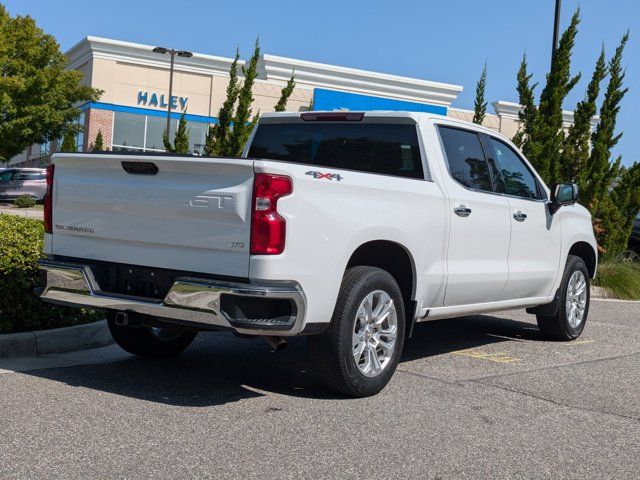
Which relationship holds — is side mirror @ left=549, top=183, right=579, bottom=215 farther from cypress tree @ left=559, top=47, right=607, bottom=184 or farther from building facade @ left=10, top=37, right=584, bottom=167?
building facade @ left=10, top=37, right=584, bottom=167

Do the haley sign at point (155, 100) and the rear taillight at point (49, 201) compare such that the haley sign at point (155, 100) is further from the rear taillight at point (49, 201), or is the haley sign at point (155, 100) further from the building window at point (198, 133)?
the rear taillight at point (49, 201)

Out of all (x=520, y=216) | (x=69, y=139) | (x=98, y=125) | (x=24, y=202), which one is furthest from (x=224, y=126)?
(x=98, y=125)

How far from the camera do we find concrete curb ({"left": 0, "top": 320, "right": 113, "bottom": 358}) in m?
6.35

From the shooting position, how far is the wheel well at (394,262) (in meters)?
5.95

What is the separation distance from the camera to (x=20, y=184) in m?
35.8

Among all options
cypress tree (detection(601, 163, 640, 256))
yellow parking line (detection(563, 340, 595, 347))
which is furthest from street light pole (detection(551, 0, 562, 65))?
yellow parking line (detection(563, 340, 595, 347))

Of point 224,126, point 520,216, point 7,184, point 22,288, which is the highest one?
point 224,126

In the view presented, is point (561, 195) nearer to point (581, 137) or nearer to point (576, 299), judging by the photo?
point (576, 299)

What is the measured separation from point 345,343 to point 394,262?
3.26 feet

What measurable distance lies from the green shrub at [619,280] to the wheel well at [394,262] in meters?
9.19

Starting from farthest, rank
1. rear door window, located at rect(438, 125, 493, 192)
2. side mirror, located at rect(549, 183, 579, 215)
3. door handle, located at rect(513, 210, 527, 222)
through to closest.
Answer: side mirror, located at rect(549, 183, 579, 215), door handle, located at rect(513, 210, 527, 222), rear door window, located at rect(438, 125, 493, 192)

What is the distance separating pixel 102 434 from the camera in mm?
4562

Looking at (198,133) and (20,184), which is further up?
(198,133)

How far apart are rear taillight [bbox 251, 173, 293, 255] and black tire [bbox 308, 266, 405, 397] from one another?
71cm
